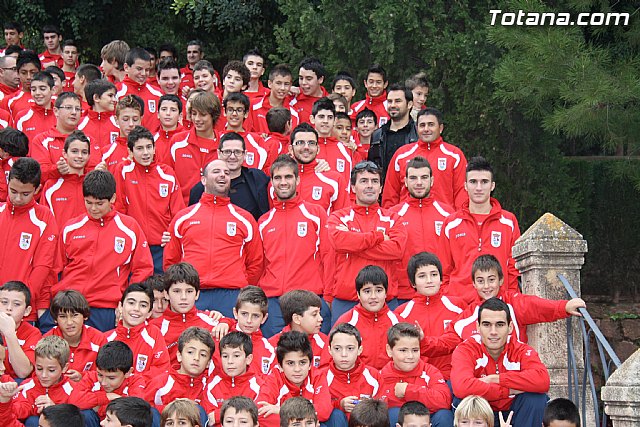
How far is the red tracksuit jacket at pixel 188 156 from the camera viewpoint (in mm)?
9766

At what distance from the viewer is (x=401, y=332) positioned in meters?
7.22

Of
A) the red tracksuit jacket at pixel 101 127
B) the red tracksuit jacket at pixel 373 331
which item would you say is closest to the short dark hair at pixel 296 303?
the red tracksuit jacket at pixel 373 331

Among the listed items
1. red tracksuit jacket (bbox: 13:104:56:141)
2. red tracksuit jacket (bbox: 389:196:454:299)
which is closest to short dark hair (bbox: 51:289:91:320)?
red tracksuit jacket (bbox: 389:196:454:299)

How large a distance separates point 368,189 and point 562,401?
9.28 feet

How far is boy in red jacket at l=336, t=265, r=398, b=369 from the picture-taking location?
309 inches

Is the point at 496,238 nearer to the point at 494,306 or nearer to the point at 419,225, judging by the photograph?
the point at 419,225

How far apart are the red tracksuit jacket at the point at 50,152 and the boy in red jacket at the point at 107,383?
8.31ft

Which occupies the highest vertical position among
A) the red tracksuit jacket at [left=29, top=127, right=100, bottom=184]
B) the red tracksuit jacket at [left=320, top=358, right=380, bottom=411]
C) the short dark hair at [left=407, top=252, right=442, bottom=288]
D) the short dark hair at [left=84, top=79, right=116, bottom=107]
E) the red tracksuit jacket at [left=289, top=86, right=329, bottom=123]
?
the red tracksuit jacket at [left=289, top=86, right=329, bottom=123]

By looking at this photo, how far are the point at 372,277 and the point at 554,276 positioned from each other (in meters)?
1.39

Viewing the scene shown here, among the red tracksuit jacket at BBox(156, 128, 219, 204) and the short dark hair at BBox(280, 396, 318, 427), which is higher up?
the red tracksuit jacket at BBox(156, 128, 219, 204)

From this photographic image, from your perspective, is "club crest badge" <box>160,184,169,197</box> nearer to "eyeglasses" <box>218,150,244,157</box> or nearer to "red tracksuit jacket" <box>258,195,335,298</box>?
"eyeglasses" <box>218,150,244,157</box>

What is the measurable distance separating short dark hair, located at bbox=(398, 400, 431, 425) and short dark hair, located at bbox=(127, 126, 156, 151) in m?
3.72

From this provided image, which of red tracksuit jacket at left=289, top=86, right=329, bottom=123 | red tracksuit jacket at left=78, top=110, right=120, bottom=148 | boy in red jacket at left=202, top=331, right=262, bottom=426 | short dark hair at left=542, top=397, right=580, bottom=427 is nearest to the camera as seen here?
short dark hair at left=542, top=397, right=580, bottom=427

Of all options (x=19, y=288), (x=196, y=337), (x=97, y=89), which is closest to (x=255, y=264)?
(x=196, y=337)
